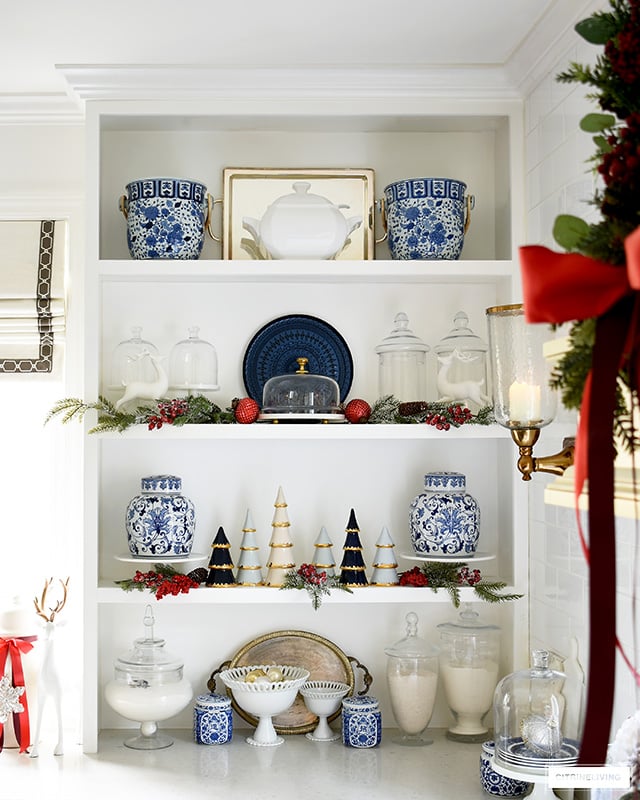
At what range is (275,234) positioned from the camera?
2.62 meters

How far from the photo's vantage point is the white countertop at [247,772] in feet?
7.36

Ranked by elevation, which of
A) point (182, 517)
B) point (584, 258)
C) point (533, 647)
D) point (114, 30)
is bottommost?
point (533, 647)

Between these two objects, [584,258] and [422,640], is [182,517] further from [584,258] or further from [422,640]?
[584,258]

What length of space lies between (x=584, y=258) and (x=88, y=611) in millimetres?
2198

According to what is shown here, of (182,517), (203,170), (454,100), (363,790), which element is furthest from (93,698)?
(454,100)

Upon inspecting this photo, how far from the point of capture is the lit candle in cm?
137

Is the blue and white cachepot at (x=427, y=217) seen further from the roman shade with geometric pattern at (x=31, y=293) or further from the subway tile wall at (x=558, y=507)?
the roman shade with geometric pattern at (x=31, y=293)

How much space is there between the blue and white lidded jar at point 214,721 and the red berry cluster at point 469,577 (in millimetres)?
726

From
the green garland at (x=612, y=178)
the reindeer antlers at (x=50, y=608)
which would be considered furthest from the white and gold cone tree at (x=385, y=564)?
the green garland at (x=612, y=178)

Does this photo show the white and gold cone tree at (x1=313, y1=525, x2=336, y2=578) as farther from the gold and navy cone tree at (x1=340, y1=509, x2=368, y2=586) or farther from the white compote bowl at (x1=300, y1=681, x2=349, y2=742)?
the white compote bowl at (x1=300, y1=681, x2=349, y2=742)

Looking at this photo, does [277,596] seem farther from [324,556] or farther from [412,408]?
[412,408]

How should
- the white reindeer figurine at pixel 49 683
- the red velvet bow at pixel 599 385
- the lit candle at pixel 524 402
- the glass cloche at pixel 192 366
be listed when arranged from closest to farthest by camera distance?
the red velvet bow at pixel 599 385
the lit candle at pixel 524 402
the white reindeer figurine at pixel 49 683
the glass cloche at pixel 192 366

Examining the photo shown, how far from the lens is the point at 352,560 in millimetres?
2625

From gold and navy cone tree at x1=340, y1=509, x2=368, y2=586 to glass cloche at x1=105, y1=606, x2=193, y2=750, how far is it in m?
0.51
